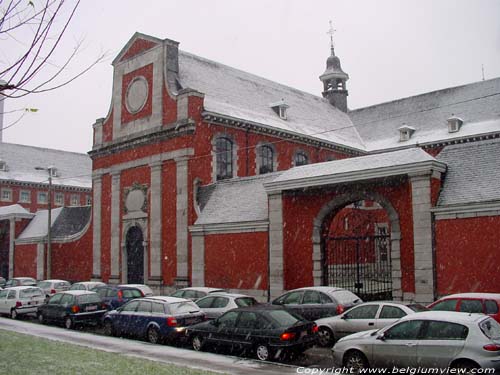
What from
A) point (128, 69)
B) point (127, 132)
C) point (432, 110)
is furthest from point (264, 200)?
point (432, 110)

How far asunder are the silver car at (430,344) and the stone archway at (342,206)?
841cm

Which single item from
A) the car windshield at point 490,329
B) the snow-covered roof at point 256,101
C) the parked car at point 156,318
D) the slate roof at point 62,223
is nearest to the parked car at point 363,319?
the car windshield at point 490,329

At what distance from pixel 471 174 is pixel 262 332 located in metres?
10.3

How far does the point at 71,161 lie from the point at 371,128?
→ 40.1m

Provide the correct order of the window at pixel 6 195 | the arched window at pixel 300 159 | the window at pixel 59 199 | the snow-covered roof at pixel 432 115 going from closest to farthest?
the arched window at pixel 300 159 → the snow-covered roof at pixel 432 115 → the window at pixel 6 195 → the window at pixel 59 199

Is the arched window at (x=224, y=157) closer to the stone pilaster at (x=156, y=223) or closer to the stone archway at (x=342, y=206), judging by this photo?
the stone pilaster at (x=156, y=223)

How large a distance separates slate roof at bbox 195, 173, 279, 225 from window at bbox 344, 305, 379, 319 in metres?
10.1

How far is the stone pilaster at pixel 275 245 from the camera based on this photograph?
23.8 metres

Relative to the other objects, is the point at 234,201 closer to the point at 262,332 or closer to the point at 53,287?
the point at 53,287

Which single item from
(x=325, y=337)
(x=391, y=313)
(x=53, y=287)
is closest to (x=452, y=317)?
(x=391, y=313)

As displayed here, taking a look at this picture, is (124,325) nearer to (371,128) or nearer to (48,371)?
(48,371)

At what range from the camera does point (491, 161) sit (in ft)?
64.6

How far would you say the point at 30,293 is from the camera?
25516 millimetres

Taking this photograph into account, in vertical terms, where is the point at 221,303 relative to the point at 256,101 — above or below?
below
